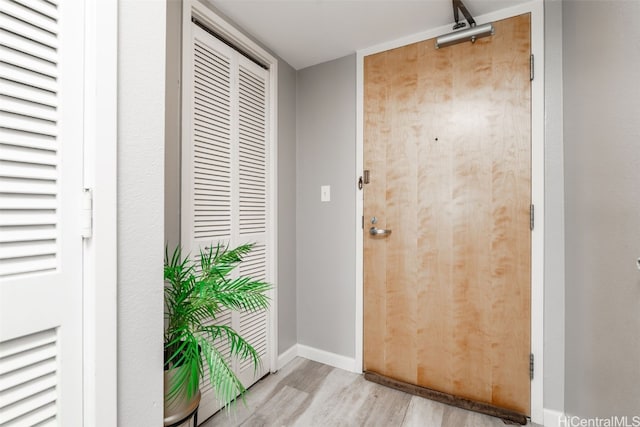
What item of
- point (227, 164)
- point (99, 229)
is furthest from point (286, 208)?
point (99, 229)

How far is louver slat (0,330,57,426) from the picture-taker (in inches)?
23.6

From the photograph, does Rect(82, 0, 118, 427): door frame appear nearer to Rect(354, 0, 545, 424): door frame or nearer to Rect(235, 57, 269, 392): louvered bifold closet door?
Rect(235, 57, 269, 392): louvered bifold closet door

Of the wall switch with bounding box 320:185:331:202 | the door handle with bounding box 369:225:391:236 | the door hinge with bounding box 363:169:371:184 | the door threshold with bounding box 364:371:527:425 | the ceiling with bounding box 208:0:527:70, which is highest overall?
the ceiling with bounding box 208:0:527:70

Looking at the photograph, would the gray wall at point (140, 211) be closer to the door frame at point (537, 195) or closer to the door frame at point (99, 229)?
the door frame at point (99, 229)

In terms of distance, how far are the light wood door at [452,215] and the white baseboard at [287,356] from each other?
0.60 m

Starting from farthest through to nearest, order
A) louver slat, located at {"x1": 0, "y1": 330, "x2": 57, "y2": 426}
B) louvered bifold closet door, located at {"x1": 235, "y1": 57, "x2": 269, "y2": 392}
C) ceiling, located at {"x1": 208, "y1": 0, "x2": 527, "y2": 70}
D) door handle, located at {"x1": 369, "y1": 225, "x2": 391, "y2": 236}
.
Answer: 1. door handle, located at {"x1": 369, "y1": 225, "x2": 391, "y2": 236}
2. louvered bifold closet door, located at {"x1": 235, "y1": 57, "x2": 269, "y2": 392}
3. ceiling, located at {"x1": 208, "y1": 0, "x2": 527, "y2": 70}
4. louver slat, located at {"x1": 0, "y1": 330, "x2": 57, "y2": 426}

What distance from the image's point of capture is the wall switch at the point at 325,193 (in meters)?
2.21

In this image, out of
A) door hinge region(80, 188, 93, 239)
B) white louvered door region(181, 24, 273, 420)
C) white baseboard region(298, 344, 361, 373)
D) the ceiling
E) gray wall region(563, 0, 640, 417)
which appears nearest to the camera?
door hinge region(80, 188, 93, 239)

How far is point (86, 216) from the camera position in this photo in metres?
0.70

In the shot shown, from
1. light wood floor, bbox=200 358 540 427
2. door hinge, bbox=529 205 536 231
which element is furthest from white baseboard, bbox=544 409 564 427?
door hinge, bbox=529 205 536 231

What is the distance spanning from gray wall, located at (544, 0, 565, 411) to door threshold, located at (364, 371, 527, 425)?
195 mm

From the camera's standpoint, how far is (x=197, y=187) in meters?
1.53

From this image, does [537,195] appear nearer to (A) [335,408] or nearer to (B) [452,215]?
(B) [452,215]

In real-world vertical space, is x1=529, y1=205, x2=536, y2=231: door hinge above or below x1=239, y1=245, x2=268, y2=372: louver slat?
above
